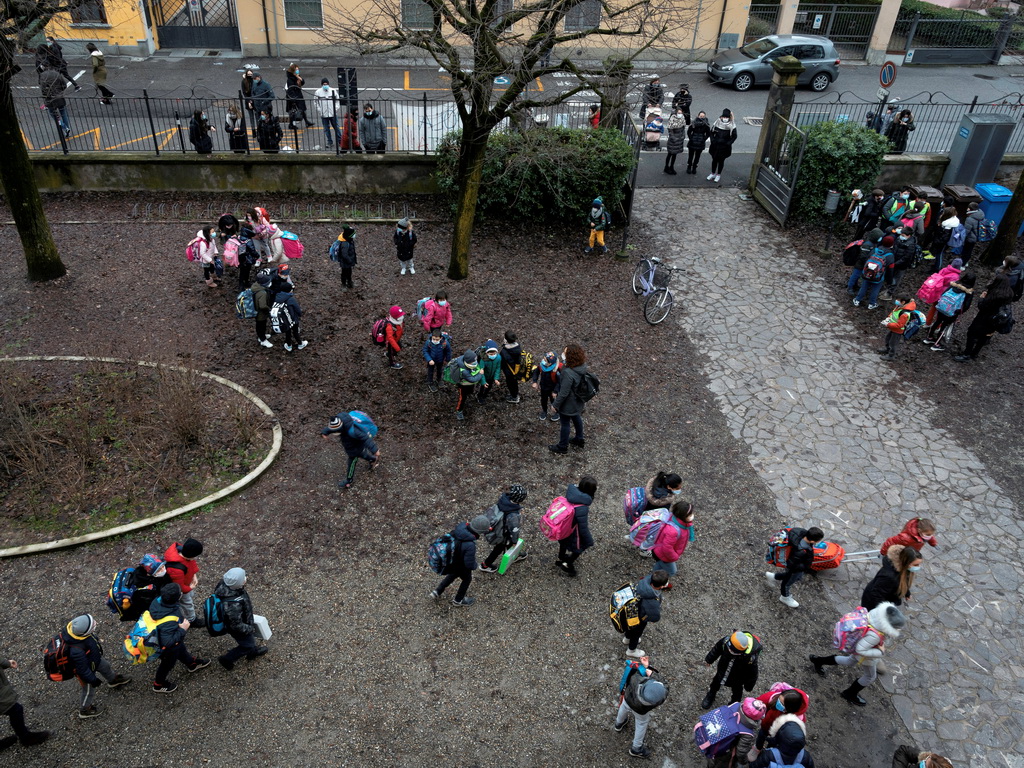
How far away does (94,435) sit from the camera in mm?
10469

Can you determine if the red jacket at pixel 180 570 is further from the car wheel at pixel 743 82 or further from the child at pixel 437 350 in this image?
the car wheel at pixel 743 82

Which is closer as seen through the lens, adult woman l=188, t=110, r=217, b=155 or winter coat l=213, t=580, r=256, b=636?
winter coat l=213, t=580, r=256, b=636

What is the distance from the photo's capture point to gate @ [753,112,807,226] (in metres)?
16.8

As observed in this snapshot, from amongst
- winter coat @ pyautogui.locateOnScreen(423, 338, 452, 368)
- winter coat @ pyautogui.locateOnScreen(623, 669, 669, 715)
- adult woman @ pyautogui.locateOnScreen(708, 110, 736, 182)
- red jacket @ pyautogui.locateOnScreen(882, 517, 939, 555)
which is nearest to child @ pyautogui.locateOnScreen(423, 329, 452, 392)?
winter coat @ pyautogui.locateOnScreen(423, 338, 452, 368)

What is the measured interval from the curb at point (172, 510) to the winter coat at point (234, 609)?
2473mm

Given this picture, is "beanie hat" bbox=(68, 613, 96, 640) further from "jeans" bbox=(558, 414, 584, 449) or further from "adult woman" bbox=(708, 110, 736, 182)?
"adult woman" bbox=(708, 110, 736, 182)

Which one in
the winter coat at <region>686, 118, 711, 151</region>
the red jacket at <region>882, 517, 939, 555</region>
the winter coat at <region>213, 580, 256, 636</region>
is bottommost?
the winter coat at <region>213, 580, 256, 636</region>

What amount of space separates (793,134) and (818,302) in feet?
15.1

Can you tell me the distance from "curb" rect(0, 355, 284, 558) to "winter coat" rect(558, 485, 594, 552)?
4279mm

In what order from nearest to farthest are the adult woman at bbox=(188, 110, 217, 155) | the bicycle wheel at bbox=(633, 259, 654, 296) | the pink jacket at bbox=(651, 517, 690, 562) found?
the pink jacket at bbox=(651, 517, 690, 562), the bicycle wheel at bbox=(633, 259, 654, 296), the adult woman at bbox=(188, 110, 217, 155)

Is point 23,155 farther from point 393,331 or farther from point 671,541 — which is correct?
point 671,541

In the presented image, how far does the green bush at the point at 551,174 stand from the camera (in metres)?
15.9

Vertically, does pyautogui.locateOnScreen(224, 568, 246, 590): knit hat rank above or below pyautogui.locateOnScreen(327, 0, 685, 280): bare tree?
below

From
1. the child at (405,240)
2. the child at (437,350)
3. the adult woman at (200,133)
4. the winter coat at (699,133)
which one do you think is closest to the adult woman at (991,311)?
the winter coat at (699,133)
